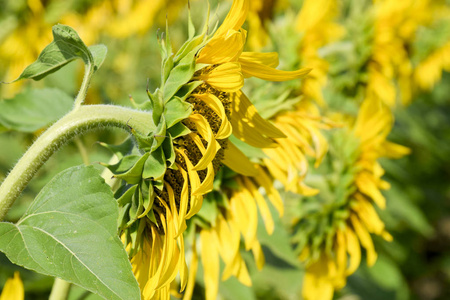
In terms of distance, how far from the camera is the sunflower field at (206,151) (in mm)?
577

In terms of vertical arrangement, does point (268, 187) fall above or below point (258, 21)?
below

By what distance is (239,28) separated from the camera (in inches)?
25.5

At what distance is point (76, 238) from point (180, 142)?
0.59 ft

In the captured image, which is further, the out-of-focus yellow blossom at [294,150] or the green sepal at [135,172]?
the out-of-focus yellow blossom at [294,150]

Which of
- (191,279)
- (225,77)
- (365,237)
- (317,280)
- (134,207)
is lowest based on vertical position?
(317,280)

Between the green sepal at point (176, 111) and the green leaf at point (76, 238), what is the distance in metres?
0.12

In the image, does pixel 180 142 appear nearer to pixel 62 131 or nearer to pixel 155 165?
pixel 155 165

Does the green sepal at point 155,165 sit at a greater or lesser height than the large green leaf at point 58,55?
lesser

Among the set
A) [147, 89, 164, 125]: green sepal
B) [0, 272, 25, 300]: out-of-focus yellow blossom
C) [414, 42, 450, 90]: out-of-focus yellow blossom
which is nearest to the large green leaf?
[147, 89, 164, 125]: green sepal

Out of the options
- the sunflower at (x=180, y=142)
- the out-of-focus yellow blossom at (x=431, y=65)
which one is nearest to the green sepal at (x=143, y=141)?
the sunflower at (x=180, y=142)

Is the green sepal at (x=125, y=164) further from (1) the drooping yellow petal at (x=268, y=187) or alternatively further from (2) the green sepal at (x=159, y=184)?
(1) the drooping yellow petal at (x=268, y=187)

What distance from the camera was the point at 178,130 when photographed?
63 cm

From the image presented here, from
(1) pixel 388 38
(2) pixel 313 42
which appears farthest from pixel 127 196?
(1) pixel 388 38

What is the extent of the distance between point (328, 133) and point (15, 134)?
1.00 metres
